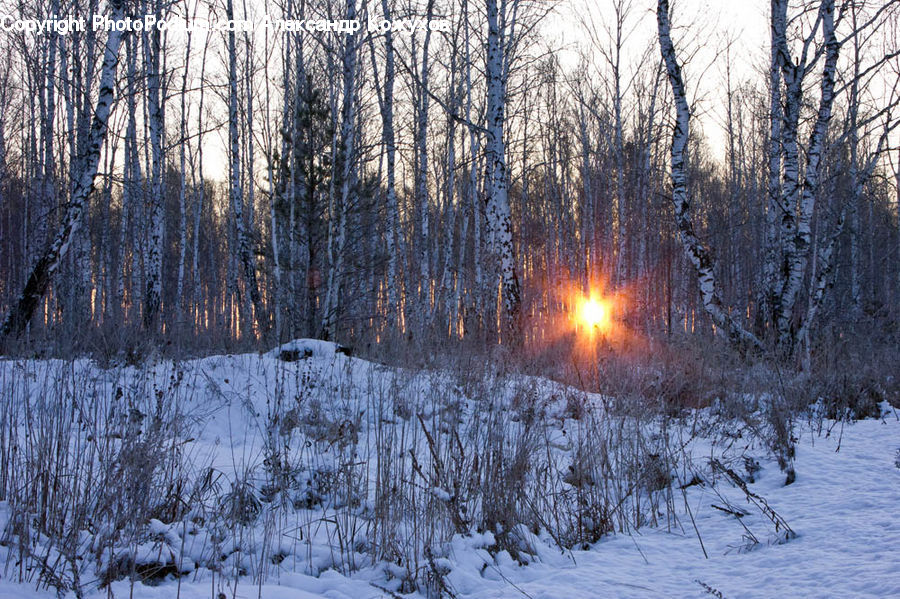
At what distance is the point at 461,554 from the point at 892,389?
257 inches

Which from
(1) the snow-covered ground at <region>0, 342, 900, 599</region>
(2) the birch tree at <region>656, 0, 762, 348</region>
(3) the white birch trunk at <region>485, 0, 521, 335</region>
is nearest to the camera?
(1) the snow-covered ground at <region>0, 342, 900, 599</region>

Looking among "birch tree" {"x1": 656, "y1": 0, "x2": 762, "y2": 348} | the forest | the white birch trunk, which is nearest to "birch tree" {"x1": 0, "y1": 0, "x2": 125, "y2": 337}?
the forest

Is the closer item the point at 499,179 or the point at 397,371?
the point at 397,371

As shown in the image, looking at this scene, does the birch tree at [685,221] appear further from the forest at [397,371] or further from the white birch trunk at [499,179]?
the white birch trunk at [499,179]

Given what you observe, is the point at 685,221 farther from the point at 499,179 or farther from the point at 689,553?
the point at 689,553

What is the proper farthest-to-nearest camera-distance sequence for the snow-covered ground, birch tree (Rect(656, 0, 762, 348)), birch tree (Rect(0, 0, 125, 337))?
birch tree (Rect(656, 0, 762, 348)) → birch tree (Rect(0, 0, 125, 337)) → the snow-covered ground

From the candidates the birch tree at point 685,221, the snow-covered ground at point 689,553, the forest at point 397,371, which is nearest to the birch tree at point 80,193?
the forest at point 397,371

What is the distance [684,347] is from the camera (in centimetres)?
857

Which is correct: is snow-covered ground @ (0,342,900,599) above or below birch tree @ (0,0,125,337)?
below

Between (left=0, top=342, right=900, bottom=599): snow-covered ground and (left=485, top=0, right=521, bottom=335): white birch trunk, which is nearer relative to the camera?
(left=0, top=342, right=900, bottom=599): snow-covered ground

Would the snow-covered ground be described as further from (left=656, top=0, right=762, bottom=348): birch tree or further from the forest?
(left=656, top=0, right=762, bottom=348): birch tree

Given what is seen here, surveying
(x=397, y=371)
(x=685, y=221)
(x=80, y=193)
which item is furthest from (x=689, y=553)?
(x=80, y=193)

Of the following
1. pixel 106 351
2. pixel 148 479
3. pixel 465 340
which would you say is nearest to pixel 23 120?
pixel 106 351

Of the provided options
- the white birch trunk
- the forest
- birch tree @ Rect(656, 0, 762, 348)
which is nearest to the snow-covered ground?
the forest
